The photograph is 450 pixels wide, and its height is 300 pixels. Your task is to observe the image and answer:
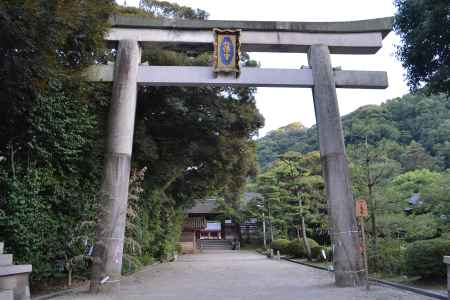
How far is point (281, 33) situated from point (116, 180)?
5.48m

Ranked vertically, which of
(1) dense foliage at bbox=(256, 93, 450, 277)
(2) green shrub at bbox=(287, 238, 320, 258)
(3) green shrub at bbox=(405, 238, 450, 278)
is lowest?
(3) green shrub at bbox=(405, 238, 450, 278)

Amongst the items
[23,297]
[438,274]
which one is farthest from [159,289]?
[438,274]

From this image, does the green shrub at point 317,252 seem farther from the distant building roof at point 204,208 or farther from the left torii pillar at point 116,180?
the distant building roof at point 204,208

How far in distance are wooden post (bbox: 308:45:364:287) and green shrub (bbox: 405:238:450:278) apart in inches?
41.9

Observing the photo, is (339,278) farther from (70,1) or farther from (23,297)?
(70,1)

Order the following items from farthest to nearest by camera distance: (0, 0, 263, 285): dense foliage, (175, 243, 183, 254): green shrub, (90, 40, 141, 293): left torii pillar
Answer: (175, 243, 183, 254): green shrub
(90, 40, 141, 293): left torii pillar
(0, 0, 263, 285): dense foliage

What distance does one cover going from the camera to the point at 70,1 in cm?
648

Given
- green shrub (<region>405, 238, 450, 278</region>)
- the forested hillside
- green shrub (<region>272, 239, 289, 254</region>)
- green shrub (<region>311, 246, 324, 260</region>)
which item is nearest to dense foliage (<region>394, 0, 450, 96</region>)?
green shrub (<region>405, 238, 450, 278</region>)

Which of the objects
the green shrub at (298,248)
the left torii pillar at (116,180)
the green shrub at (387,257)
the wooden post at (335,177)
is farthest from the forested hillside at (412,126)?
the left torii pillar at (116,180)

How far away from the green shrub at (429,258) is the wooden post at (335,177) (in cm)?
106

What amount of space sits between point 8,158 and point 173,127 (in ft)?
21.0

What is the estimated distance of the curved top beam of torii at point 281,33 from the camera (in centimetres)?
977

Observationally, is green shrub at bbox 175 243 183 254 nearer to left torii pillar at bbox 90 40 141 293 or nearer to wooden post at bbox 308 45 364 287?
left torii pillar at bbox 90 40 141 293

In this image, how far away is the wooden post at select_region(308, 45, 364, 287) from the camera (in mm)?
8469
